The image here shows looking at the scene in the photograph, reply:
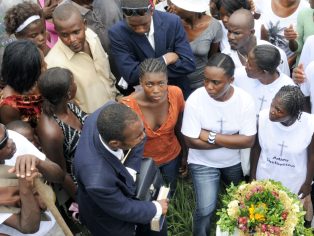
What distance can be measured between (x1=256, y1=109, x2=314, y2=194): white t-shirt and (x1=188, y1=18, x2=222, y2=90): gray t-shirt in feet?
3.58

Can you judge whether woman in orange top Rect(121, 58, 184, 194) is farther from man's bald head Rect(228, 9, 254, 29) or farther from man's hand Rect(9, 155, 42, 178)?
man's hand Rect(9, 155, 42, 178)

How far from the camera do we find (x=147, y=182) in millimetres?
3260

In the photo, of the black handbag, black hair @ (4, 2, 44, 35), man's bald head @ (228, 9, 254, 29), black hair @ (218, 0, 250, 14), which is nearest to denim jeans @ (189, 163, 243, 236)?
the black handbag

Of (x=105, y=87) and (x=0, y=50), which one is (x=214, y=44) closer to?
(x=105, y=87)

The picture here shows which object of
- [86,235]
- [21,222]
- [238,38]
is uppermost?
[238,38]

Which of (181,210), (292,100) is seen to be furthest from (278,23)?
(181,210)

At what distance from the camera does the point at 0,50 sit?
14.4 feet

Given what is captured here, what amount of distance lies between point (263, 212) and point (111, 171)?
41.5 inches

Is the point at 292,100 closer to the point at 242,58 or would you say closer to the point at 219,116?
the point at 219,116

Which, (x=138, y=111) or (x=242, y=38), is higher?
(x=242, y=38)

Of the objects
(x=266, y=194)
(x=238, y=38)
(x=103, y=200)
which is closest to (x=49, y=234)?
(x=103, y=200)

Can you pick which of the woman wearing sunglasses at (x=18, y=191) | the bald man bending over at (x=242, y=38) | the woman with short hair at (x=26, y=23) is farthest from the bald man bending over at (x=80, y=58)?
the bald man bending over at (x=242, y=38)

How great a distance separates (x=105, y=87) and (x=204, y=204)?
1.44m

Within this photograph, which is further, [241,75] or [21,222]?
[241,75]
